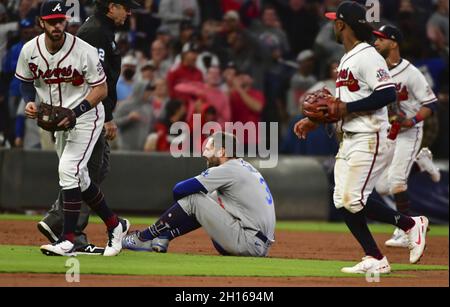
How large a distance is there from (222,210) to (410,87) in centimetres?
357

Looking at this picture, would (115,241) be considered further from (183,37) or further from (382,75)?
(183,37)

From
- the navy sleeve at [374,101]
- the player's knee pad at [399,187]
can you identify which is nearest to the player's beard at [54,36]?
the navy sleeve at [374,101]

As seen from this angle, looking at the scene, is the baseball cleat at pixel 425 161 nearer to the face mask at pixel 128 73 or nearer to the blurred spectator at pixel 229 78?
the blurred spectator at pixel 229 78

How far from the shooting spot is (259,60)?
58.8 feet

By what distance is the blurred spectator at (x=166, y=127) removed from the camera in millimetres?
16000

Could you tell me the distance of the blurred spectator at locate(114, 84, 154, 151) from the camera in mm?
16047

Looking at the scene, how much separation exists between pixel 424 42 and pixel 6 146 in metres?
7.39

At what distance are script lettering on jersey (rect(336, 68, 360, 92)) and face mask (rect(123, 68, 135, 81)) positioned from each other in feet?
26.0

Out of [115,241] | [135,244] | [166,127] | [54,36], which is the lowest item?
[135,244]

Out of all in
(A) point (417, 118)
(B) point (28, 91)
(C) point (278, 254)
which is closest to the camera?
(B) point (28, 91)

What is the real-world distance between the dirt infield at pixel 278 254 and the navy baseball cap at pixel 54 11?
2.20 meters

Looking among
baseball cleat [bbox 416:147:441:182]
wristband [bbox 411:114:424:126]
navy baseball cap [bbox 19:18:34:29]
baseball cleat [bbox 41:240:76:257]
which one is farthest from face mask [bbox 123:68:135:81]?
baseball cleat [bbox 41:240:76:257]

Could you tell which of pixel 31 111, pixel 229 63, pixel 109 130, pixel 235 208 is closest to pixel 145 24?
pixel 229 63

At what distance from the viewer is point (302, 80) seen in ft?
58.0
